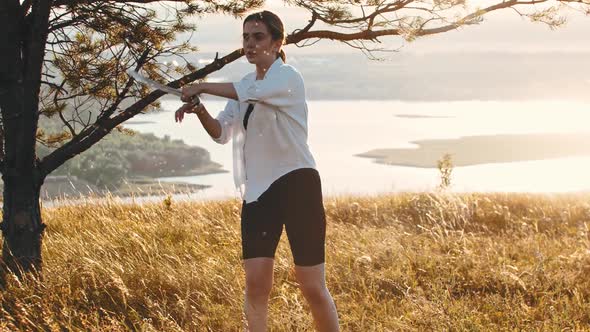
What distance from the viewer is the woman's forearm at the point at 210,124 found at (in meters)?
3.65

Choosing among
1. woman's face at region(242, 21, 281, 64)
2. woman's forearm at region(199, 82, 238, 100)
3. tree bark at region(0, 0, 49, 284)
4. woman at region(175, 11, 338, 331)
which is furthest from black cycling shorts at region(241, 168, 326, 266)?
tree bark at region(0, 0, 49, 284)

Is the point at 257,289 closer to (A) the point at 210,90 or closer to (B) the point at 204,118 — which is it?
(B) the point at 204,118

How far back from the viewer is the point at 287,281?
231 inches

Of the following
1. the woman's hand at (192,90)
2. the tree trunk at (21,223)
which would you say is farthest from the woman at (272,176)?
the tree trunk at (21,223)

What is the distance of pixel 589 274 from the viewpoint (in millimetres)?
6293

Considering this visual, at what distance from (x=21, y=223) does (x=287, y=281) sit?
83.5 inches

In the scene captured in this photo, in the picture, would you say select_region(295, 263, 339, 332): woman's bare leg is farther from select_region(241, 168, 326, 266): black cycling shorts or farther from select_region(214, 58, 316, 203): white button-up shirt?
select_region(214, 58, 316, 203): white button-up shirt

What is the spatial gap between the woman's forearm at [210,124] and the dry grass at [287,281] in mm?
1226

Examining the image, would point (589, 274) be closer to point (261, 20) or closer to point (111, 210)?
point (261, 20)

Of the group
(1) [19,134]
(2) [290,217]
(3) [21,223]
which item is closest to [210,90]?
(2) [290,217]

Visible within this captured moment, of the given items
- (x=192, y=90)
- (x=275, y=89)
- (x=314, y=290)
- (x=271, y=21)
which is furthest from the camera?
(x=314, y=290)

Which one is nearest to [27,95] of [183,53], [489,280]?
[183,53]

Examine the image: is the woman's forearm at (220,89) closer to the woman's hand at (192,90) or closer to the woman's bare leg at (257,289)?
the woman's hand at (192,90)

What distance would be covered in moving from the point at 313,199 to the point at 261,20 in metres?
0.90
